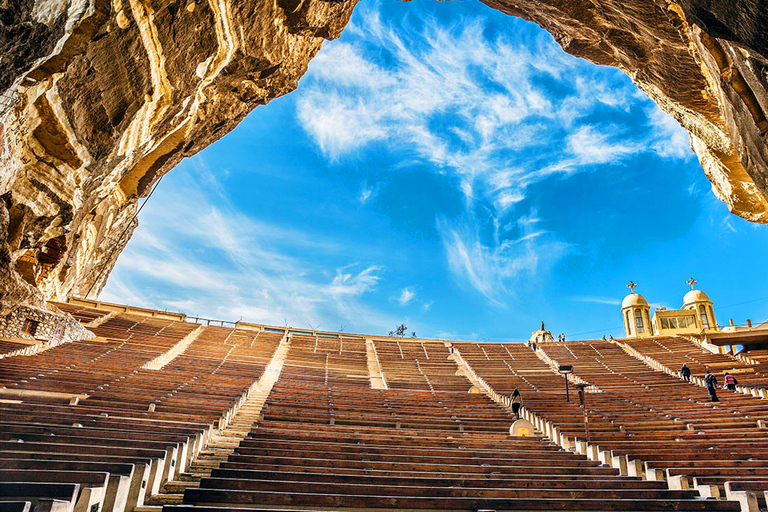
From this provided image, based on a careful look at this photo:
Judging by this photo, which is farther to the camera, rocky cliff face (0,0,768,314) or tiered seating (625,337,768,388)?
tiered seating (625,337,768,388)

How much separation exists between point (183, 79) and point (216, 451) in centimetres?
1148

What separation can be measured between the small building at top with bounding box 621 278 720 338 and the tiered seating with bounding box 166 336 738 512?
29.1 m

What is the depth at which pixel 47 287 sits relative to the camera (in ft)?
56.7

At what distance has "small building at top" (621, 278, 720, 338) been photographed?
32.0 m

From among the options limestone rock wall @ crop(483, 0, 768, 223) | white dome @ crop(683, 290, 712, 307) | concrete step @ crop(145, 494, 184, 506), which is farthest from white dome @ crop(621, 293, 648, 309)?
concrete step @ crop(145, 494, 184, 506)

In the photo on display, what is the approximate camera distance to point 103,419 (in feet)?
20.9

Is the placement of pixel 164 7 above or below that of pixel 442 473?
above

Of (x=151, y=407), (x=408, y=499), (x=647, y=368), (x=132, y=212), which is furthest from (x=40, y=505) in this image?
(x=647, y=368)

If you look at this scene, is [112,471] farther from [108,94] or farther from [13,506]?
[108,94]

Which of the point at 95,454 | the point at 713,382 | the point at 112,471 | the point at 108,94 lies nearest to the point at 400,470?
the point at 112,471

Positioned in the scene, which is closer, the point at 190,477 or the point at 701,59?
the point at 190,477

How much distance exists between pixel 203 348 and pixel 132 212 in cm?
796

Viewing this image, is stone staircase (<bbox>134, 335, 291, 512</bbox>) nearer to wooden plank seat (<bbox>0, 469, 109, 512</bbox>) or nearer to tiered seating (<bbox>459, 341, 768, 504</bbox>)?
wooden plank seat (<bbox>0, 469, 109, 512</bbox>)

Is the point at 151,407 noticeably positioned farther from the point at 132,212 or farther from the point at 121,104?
the point at 132,212
